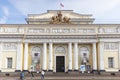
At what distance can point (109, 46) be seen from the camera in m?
45.2

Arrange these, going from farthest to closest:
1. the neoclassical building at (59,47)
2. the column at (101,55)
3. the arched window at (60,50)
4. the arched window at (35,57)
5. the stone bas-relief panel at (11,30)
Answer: the arched window at (60,50)
the arched window at (35,57)
the stone bas-relief panel at (11,30)
the neoclassical building at (59,47)
the column at (101,55)

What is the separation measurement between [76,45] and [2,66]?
43.0 feet

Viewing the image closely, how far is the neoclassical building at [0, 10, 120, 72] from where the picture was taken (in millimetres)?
44688

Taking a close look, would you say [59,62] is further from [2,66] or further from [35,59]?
[2,66]

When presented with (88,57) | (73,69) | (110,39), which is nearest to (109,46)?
(110,39)

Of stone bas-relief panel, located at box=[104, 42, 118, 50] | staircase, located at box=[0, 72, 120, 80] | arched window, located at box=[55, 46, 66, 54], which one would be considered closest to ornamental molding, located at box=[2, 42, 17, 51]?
staircase, located at box=[0, 72, 120, 80]

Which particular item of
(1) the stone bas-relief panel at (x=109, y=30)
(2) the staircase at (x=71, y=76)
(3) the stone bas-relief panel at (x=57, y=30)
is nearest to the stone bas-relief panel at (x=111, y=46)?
(1) the stone bas-relief panel at (x=109, y=30)

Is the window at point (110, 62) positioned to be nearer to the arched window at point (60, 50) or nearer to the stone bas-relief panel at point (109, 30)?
the stone bas-relief panel at point (109, 30)

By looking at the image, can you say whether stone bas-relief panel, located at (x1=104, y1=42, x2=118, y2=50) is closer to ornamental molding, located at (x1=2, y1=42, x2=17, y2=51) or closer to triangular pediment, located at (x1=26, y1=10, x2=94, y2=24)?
triangular pediment, located at (x1=26, y1=10, x2=94, y2=24)

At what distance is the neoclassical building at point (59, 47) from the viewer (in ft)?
147

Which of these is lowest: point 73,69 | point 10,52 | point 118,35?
point 73,69

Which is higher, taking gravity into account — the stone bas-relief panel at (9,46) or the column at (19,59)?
the stone bas-relief panel at (9,46)

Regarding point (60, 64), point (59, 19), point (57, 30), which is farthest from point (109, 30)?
point (60, 64)

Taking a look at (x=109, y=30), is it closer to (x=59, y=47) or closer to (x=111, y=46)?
(x=111, y=46)
